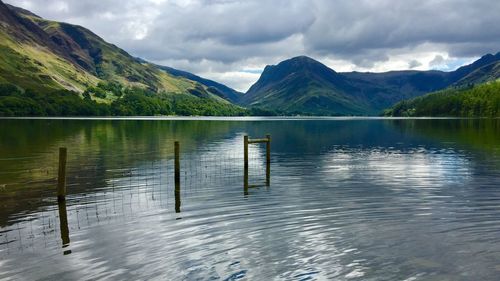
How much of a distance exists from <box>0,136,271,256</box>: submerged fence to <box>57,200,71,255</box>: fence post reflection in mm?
61

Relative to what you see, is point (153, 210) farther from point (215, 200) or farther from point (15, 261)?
point (15, 261)

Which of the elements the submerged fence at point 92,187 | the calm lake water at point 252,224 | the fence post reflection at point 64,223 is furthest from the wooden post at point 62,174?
the calm lake water at point 252,224

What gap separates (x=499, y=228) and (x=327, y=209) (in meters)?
10.8

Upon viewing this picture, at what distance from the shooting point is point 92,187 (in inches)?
1619

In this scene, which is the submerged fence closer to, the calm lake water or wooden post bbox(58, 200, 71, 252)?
wooden post bbox(58, 200, 71, 252)

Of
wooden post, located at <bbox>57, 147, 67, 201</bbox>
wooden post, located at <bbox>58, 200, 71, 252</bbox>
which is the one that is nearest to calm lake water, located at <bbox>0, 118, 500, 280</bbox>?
wooden post, located at <bbox>58, 200, 71, 252</bbox>

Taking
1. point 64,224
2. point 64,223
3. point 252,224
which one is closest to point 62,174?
point 64,223

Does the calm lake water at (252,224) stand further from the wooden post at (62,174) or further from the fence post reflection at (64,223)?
the wooden post at (62,174)

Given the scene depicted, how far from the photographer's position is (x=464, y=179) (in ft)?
148

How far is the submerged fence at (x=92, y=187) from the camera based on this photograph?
26.9 meters

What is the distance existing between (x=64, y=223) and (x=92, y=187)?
547 inches

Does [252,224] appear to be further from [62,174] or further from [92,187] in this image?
[92,187]

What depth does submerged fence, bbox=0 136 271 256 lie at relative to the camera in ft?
88.2

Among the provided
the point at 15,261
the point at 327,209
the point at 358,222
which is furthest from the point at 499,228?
the point at 15,261
